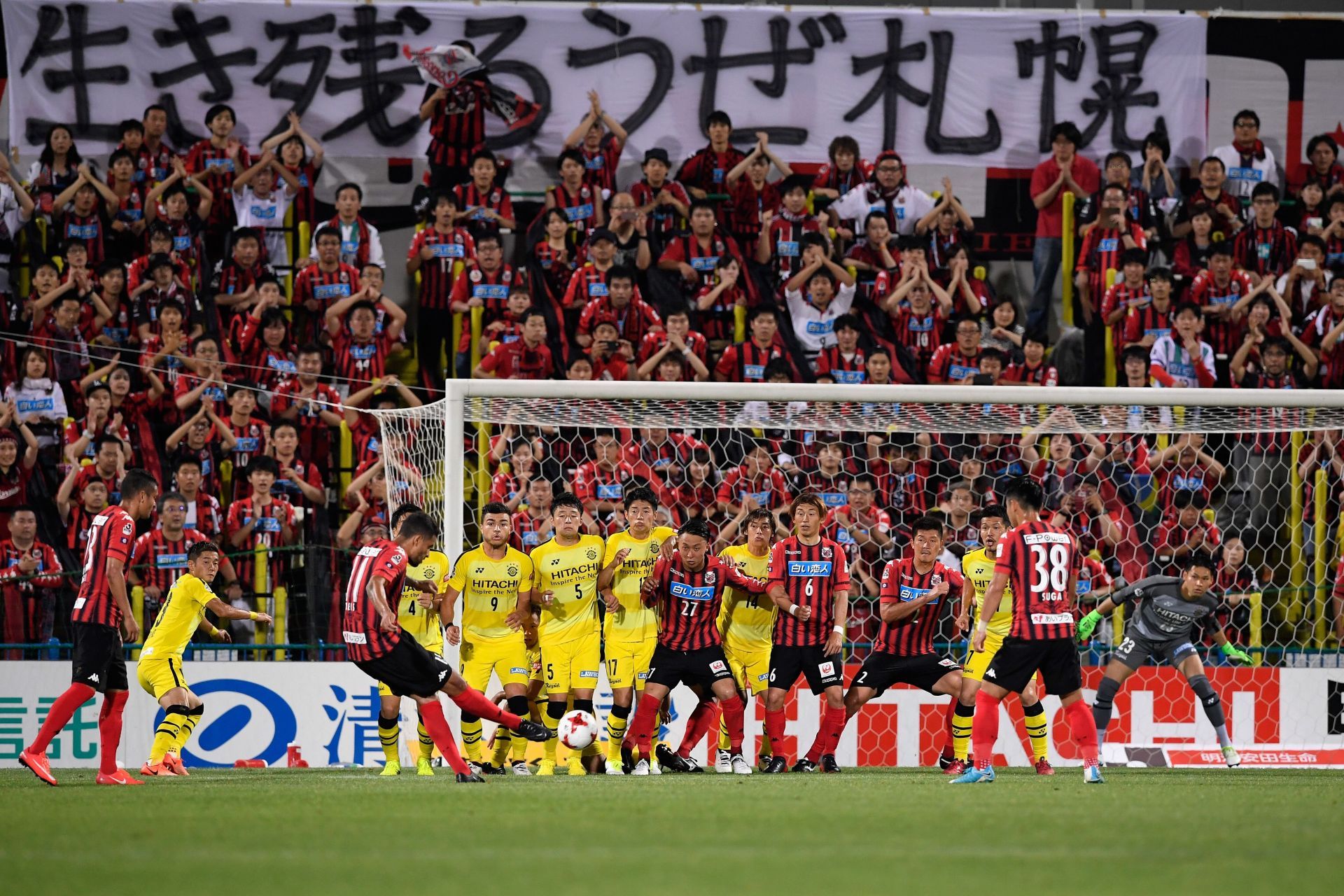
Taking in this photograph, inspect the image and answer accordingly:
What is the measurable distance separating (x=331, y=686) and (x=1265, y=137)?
41.3ft

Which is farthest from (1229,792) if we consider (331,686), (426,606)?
(331,686)

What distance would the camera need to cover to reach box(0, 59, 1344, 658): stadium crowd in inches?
556

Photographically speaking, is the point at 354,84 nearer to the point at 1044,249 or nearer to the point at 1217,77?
the point at 1044,249

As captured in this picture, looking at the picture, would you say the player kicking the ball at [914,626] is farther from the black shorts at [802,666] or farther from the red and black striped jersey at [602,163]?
the red and black striped jersey at [602,163]

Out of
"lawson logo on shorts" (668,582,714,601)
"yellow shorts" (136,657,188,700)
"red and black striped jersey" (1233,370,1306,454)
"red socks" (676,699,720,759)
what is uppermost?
"red and black striped jersey" (1233,370,1306,454)

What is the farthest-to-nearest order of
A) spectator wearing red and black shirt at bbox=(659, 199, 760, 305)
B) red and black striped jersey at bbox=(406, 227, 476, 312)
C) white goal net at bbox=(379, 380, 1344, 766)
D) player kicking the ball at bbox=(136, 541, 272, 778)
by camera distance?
spectator wearing red and black shirt at bbox=(659, 199, 760, 305) < red and black striped jersey at bbox=(406, 227, 476, 312) < white goal net at bbox=(379, 380, 1344, 766) < player kicking the ball at bbox=(136, 541, 272, 778)

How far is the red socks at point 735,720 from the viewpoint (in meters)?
11.6

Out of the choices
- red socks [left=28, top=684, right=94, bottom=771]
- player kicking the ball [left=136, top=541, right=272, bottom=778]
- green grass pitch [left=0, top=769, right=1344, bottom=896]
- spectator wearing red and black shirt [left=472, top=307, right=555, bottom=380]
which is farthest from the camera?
spectator wearing red and black shirt [left=472, top=307, right=555, bottom=380]

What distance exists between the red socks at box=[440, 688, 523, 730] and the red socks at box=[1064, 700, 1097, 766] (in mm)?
3415

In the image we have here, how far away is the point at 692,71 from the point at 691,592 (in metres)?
8.43

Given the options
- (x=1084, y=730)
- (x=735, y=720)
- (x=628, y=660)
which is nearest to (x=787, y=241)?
(x=628, y=660)

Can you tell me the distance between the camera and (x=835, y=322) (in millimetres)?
16078

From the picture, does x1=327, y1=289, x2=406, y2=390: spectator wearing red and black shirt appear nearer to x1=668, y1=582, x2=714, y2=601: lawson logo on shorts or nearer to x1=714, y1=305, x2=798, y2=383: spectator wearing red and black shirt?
x1=714, y1=305, x2=798, y2=383: spectator wearing red and black shirt

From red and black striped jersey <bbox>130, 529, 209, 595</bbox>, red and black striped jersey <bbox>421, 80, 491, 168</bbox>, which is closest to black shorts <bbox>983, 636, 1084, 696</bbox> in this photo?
red and black striped jersey <bbox>130, 529, 209, 595</bbox>
